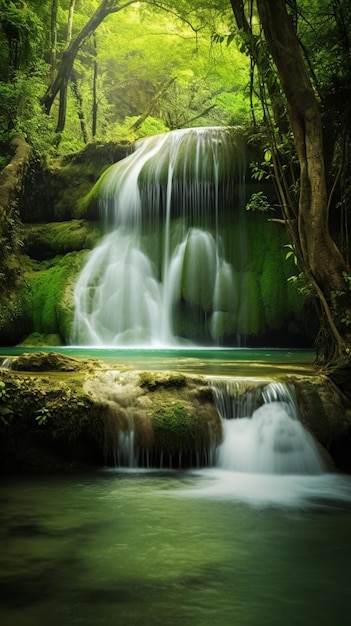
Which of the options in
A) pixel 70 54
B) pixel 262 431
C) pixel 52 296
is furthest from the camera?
pixel 70 54

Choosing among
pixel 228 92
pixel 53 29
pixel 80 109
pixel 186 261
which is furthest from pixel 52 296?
pixel 228 92

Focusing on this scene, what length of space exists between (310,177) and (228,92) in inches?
750

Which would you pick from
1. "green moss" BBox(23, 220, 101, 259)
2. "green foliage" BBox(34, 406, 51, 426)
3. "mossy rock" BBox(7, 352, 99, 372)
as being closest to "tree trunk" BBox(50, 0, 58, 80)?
"green moss" BBox(23, 220, 101, 259)

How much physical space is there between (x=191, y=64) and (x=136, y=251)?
8797 millimetres

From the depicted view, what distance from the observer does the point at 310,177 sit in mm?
6809

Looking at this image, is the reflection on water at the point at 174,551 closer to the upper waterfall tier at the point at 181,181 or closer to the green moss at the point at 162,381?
the green moss at the point at 162,381

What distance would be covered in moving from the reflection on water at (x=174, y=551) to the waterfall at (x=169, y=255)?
7.35 meters

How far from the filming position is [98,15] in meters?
16.7

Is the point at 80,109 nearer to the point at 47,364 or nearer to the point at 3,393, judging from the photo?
the point at 47,364

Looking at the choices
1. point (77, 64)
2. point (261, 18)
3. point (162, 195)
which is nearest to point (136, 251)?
point (162, 195)

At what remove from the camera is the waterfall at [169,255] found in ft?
40.9

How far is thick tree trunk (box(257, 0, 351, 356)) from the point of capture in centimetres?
629

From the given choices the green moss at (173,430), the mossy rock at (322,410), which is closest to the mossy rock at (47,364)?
the green moss at (173,430)

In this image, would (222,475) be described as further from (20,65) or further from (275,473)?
(20,65)
